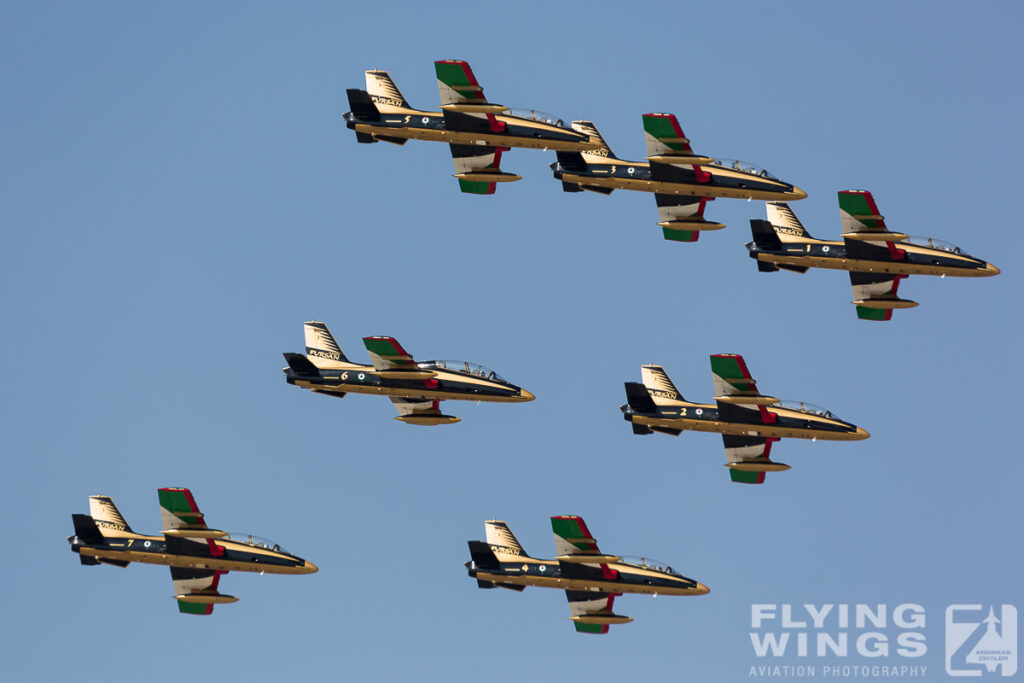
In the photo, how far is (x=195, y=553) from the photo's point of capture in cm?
15450

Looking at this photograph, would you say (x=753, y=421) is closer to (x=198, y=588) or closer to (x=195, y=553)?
(x=195, y=553)

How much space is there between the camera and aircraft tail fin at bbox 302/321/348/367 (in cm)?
15888

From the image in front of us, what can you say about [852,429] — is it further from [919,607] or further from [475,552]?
[475,552]

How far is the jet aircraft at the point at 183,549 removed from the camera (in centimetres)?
15325

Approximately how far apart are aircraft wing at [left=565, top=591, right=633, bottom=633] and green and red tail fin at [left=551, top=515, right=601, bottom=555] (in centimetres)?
475

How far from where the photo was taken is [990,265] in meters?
158

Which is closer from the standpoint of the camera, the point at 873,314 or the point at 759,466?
the point at 759,466

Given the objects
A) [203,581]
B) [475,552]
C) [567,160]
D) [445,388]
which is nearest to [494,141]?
[567,160]

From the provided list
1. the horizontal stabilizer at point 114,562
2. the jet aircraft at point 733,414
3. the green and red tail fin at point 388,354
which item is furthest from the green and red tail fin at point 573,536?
the horizontal stabilizer at point 114,562

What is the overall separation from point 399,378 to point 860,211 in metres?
40.0

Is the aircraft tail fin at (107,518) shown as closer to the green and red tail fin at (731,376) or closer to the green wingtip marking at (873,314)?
the green and red tail fin at (731,376)

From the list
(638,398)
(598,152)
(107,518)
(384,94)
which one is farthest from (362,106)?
(107,518)

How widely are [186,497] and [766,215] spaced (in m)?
54.8

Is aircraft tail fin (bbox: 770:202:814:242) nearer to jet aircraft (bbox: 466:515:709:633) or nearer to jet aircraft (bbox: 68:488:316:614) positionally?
jet aircraft (bbox: 466:515:709:633)
